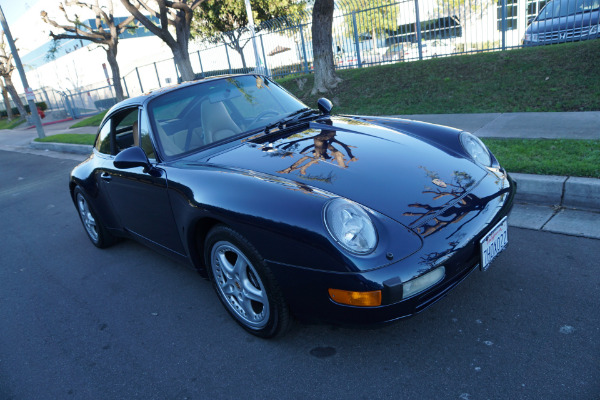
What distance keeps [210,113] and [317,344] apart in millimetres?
1844

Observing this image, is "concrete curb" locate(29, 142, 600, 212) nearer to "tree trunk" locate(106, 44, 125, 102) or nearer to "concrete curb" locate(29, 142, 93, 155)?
"concrete curb" locate(29, 142, 93, 155)

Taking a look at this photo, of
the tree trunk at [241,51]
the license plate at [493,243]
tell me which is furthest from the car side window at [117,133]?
the tree trunk at [241,51]

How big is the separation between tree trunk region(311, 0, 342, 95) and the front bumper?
8.96 m

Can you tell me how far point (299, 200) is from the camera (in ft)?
7.62

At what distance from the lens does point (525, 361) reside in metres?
2.23

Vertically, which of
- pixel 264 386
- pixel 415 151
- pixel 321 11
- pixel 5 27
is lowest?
pixel 264 386

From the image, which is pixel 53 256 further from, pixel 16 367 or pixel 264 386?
pixel 264 386

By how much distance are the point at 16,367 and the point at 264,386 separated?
5.52 ft

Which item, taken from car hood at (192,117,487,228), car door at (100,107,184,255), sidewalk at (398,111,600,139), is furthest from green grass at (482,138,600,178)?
car door at (100,107,184,255)

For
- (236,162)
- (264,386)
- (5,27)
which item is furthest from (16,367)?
(5,27)

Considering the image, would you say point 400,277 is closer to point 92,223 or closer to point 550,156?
point 550,156

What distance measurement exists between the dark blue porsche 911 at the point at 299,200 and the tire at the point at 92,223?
605mm

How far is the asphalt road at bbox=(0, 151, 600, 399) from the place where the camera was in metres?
2.21

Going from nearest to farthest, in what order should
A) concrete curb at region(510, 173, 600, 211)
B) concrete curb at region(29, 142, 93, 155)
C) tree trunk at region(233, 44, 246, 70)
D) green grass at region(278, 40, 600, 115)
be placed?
concrete curb at region(510, 173, 600, 211), green grass at region(278, 40, 600, 115), concrete curb at region(29, 142, 93, 155), tree trunk at region(233, 44, 246, 70)
